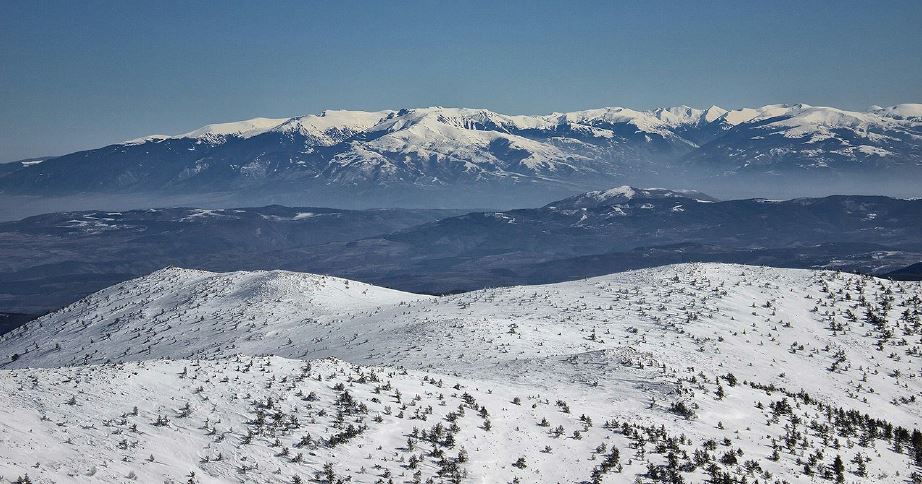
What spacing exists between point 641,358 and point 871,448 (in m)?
10.2

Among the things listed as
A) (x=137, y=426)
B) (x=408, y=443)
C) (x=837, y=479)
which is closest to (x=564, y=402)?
(x=408, y=443)

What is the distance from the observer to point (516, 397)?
26672mm

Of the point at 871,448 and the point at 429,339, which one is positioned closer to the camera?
the point at 871,448

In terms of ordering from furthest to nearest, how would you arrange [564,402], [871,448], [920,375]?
[920,375]
[564,402]
[871,448]

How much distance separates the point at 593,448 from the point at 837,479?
6.80 m

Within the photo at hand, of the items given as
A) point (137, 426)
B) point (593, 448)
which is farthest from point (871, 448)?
point (137, 426)

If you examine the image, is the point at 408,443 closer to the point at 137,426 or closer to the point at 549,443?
the point at 549,443

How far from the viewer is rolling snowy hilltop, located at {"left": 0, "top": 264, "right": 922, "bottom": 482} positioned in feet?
66.8

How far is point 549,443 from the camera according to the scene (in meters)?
22.7

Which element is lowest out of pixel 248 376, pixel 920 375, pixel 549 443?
pixel 920 375

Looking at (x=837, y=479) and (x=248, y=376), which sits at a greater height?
(x=248, y=376)

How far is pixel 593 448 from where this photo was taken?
73.3 feet

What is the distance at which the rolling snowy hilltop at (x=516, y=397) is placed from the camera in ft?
66.8

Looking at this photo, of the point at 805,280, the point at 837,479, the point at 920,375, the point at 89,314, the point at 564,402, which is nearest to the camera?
the point at 837,479
